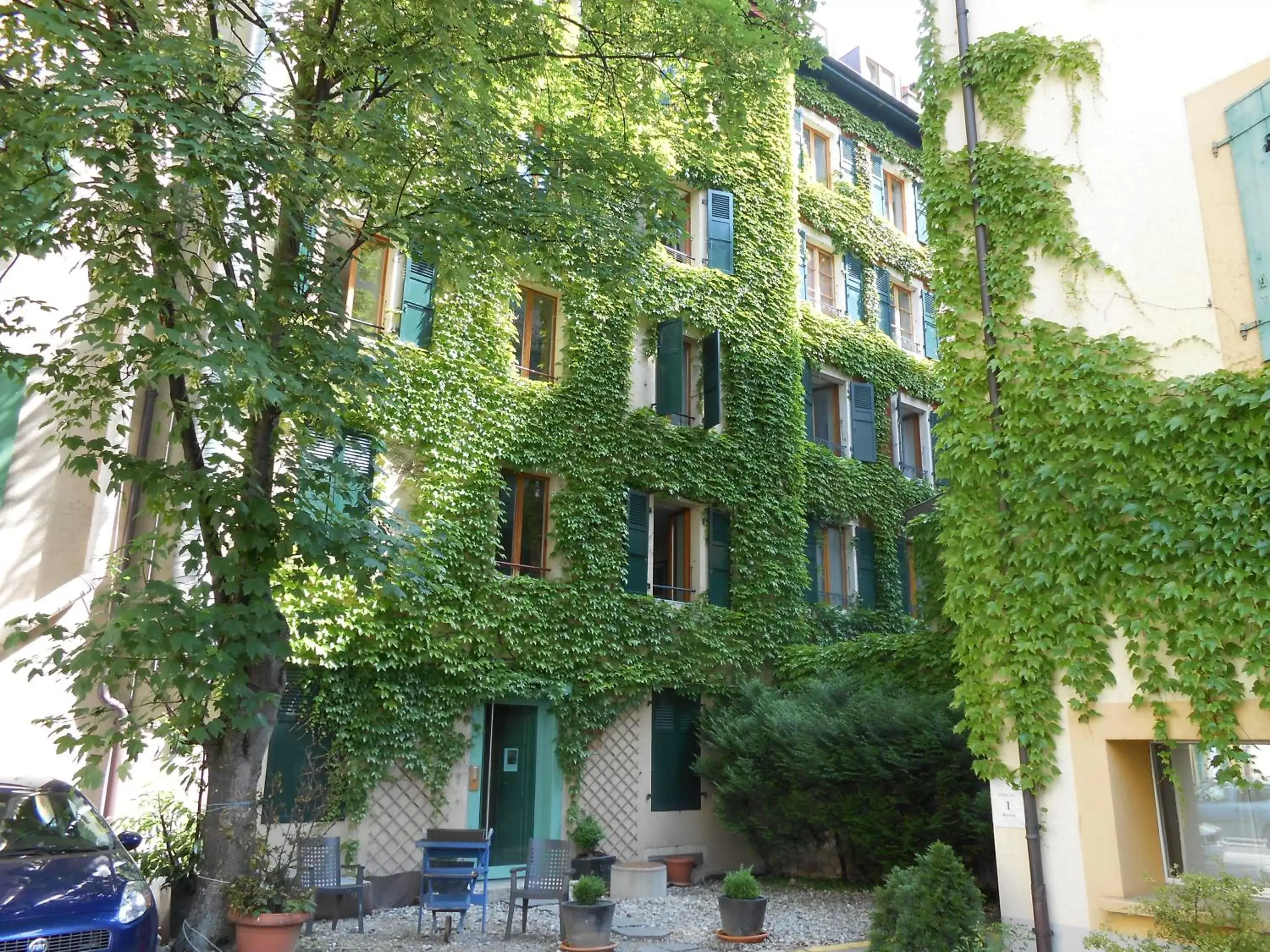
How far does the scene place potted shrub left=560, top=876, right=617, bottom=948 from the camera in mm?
8312

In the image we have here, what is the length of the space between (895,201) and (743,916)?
17636 mm

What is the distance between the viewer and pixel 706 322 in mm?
16312

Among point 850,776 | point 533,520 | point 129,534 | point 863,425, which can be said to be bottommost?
point 850,776

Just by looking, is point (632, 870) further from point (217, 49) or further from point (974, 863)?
point (217, 49)

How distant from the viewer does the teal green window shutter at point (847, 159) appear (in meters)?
20.6

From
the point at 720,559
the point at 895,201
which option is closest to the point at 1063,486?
the point at 720,559

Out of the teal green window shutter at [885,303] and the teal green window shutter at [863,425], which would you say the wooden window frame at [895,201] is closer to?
the teal green window shutter at [885,303]

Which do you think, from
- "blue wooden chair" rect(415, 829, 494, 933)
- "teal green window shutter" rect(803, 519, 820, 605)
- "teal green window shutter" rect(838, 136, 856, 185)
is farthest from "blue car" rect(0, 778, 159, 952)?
"teal green window shutter" rect(838, 136, 856, 185)

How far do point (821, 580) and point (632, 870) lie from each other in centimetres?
759

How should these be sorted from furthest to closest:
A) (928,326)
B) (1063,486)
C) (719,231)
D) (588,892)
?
Answer: 1. (928,326)
2. (719,231)
3. (588,892)
4. (1063,486)

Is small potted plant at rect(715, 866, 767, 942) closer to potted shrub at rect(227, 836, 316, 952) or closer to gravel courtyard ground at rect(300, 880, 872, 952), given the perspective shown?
gravel courtyard ground at rect(300, 880, 872, 952)

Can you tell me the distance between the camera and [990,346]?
7.79 m

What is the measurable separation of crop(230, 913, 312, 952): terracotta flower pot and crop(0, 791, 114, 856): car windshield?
1154 millimetres

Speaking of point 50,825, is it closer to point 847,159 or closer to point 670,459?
point 670,459
